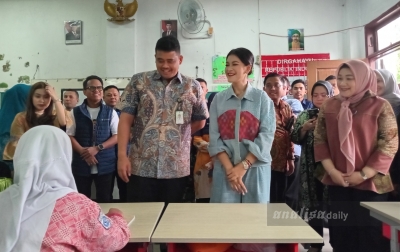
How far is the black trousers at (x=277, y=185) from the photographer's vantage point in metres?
2.56

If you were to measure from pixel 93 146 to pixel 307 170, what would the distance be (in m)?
1.67

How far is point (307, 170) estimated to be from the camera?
92.4 inches

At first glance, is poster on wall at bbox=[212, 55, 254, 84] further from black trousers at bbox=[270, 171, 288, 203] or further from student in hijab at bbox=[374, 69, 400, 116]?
student in hijab at bbox=[374, 69, 400, 116]

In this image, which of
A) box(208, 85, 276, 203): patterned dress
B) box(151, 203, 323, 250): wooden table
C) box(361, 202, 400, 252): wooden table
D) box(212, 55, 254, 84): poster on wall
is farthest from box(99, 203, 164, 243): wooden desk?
box(212, 55, 254, 84): poster on wall

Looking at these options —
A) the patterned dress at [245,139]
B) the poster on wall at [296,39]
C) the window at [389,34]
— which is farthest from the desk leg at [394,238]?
the poster on wall at [296,39]

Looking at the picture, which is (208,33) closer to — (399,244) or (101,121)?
(101,121)

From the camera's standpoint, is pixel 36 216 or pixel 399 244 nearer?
pixel 36 216

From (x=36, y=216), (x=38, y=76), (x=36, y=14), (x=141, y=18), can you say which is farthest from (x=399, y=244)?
(x=36, y=14)

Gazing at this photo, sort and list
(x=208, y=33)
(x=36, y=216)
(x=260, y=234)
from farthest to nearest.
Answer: (x=208, y=33), (x=260, y=234), (x=36, y=216)

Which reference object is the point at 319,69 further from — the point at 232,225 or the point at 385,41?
the point at 232,225

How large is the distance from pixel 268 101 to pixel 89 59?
3.97 m

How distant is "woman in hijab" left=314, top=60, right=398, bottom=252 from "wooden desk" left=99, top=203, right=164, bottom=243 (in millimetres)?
1015

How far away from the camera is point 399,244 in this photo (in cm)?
141

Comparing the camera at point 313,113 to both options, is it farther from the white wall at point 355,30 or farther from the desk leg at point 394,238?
the white wall at point 355,30
